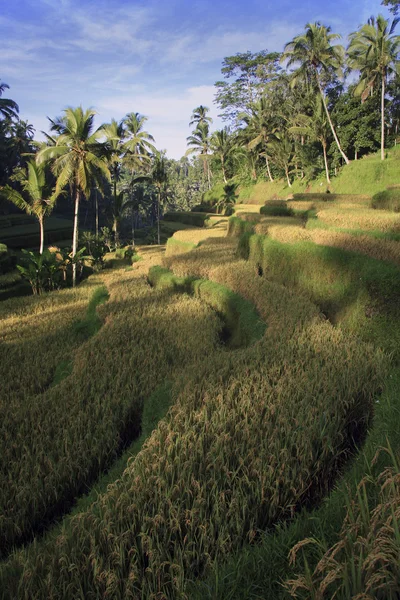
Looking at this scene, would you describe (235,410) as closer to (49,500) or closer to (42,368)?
(49,500)

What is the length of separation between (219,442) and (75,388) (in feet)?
11.0

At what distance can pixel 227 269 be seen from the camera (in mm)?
12672

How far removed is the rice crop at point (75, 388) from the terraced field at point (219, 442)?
0.03m

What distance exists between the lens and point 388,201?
45.3 ft

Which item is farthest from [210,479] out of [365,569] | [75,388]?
[75,388]

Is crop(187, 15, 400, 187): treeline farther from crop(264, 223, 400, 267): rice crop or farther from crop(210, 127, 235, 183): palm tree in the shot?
crop(264, 223, 400, 267): rice crop

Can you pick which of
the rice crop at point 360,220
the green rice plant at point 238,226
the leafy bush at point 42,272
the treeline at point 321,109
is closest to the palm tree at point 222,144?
the treeline at point 321,109

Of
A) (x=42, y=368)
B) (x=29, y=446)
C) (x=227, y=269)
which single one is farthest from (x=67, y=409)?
(x=227, y=269)

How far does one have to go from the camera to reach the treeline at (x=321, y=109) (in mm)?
26312

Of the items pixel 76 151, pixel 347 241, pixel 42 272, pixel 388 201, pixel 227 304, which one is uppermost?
pixel 76 151

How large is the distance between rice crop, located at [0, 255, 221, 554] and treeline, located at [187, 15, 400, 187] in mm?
23388

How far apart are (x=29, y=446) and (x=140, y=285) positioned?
9629 millimetres

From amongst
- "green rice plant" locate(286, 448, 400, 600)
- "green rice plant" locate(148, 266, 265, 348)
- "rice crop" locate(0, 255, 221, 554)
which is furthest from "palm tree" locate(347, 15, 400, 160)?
"green rice plant" locate(286, 448, 400, 600)

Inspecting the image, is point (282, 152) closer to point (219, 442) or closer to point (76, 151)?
point (76, 151)
